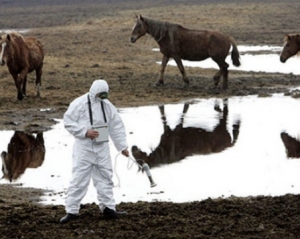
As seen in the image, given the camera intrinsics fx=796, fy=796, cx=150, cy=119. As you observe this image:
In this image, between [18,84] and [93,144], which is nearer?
[93,144]

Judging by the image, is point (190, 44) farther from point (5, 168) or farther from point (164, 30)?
point (5, 168)

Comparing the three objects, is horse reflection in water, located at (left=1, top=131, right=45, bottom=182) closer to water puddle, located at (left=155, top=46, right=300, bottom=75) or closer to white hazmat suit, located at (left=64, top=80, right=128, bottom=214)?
white hazmat suit, located at (left=64, top=80, right=128, bottom=214)

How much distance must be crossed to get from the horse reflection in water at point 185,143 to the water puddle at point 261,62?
9.36m

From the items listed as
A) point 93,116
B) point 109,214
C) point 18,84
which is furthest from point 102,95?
point 18,84

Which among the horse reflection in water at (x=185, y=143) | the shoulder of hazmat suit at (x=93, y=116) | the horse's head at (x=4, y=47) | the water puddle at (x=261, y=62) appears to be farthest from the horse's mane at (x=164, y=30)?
the shoulder of hazmat suit at (x=93, y=116)

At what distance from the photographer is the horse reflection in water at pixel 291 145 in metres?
12.8

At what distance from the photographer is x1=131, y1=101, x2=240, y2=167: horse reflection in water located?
12703 millimetres

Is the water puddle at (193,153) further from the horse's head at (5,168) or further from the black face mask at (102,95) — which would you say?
the black face mask at (102,95)

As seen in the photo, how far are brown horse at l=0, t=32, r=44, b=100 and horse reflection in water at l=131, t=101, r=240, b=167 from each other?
4109 mm

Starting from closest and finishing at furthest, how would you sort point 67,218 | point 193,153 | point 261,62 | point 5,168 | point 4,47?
point 67,218 → point 5,168 → point 193,153 → point 4,47 → point 261,62

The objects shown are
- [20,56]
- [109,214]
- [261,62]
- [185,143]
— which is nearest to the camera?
[109,214]

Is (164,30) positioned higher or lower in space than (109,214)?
lower

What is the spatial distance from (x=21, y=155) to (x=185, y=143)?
2.86 m

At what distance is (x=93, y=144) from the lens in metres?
8.63
